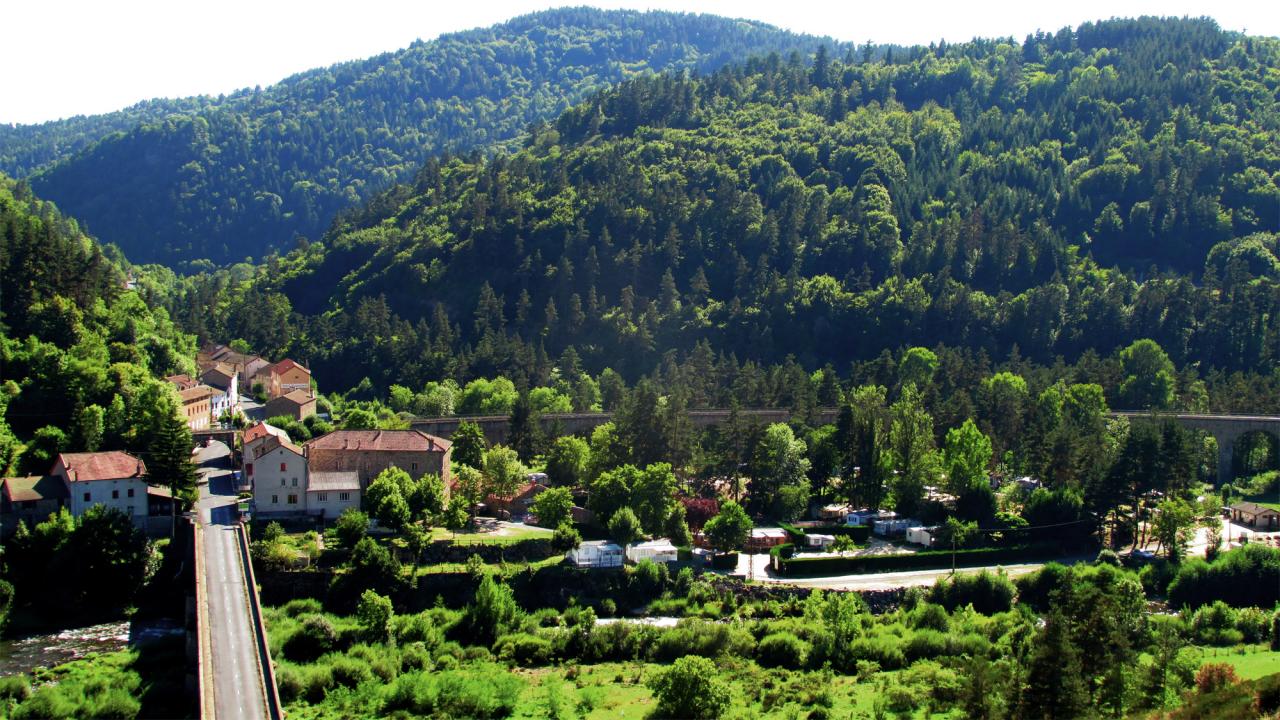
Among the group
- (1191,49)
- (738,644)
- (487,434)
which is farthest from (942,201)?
(738,644)

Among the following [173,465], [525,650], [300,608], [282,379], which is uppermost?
[282,379]

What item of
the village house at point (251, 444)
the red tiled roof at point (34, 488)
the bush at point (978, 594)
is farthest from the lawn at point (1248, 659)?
the red tiled roof at point (34, 488)

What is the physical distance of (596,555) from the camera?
56156mm

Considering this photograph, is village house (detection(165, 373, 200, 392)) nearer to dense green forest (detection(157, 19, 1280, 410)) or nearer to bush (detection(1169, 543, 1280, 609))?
dense green forest (detection(157, 19, 1280, 410))

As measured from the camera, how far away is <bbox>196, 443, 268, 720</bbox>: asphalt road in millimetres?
35188

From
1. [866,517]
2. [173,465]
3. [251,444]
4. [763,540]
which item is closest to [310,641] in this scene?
[173,465]

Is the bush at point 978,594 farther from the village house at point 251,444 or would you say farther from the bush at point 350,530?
the village house at point 251,444

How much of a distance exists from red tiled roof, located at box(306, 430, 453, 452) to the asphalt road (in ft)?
17.6

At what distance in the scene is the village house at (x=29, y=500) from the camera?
51.9m

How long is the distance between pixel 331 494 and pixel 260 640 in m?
18.4

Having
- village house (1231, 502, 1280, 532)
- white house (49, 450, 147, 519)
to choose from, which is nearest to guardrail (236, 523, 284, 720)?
white house (49, 450, 147, 519)

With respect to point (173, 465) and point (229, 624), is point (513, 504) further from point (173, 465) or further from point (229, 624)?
point (229, 624)

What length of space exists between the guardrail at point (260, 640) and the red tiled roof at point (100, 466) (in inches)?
246

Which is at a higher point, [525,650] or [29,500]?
[29,500]
